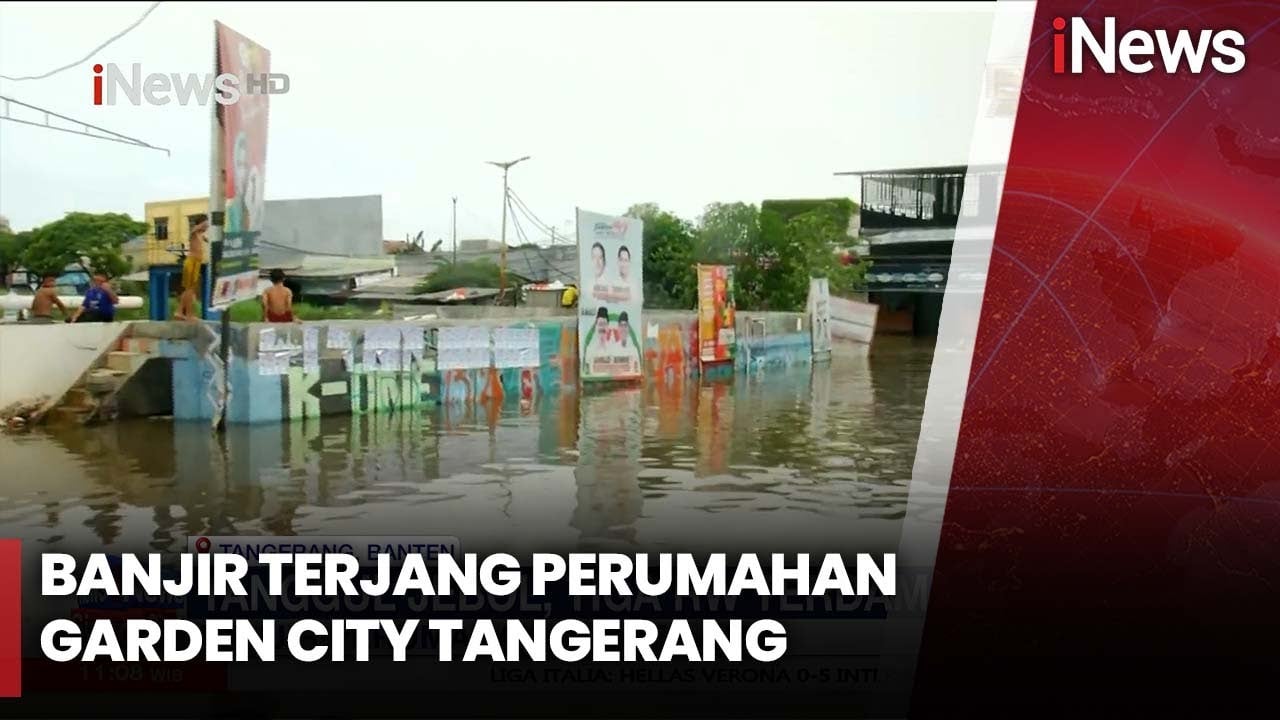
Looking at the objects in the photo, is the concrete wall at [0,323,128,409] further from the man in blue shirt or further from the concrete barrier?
the man in blue shirt

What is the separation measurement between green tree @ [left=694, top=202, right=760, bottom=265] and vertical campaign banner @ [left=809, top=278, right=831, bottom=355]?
16253 mm

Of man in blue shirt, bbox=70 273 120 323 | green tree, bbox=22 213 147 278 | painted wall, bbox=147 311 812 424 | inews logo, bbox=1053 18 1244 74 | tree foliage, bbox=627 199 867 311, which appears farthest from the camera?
tree foliage, bbox=627 199 867 311

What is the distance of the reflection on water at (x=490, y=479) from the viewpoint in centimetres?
838

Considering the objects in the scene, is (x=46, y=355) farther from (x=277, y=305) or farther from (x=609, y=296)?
(x=609, y=296)

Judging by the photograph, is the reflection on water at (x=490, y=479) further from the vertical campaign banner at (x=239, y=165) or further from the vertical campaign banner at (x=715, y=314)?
the vertical campaign banner at (x=715, y=314)

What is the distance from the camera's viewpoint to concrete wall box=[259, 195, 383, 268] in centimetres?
4969

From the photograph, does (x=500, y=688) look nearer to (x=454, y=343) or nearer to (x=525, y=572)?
(x=525, y=572)

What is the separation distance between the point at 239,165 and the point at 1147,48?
32.0ft

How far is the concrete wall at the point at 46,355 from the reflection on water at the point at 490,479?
4.16ft

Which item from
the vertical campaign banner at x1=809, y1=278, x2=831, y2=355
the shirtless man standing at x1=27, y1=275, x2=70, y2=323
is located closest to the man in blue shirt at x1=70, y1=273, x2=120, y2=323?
the shirtless man standing at x1=27, y1=275, x2=70, y2=323

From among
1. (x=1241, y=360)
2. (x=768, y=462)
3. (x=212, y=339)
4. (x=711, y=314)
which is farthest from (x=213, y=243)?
(x=711, y=314)
